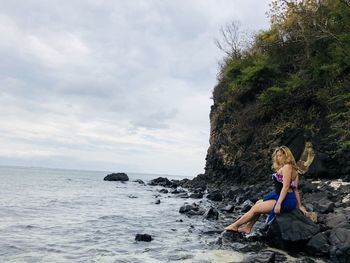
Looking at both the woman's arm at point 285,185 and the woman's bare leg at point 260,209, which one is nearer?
the woman's arm at point 285,185

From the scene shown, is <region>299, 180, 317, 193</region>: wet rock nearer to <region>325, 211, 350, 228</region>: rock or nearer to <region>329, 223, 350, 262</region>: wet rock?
<region>325, 211, 350, 228</region>: rock

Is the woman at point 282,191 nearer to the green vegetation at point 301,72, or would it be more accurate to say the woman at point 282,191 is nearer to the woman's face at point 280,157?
the woman's face at point 280,157

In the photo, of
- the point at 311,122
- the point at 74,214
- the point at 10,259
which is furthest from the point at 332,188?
the point at 10,259

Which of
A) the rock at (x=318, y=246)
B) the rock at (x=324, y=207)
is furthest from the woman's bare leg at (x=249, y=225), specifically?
the rock at (x=324, y=207)

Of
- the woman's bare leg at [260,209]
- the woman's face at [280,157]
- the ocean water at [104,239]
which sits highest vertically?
the woman's face at [280,157]

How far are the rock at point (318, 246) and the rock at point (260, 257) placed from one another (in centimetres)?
123

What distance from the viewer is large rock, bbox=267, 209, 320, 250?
31.8 feet

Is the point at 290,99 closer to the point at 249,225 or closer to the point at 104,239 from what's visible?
the point at 249,225

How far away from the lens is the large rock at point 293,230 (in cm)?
969

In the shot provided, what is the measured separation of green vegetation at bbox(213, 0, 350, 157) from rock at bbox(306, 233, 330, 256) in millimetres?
10692

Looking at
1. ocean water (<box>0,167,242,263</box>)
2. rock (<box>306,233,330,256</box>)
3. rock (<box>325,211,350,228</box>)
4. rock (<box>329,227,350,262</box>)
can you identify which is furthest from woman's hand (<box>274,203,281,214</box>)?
rock (<box>325,211,350,228</box>)

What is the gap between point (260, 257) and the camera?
8.78 meters

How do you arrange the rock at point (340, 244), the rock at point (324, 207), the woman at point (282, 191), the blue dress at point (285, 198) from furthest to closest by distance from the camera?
1. the rock at point (324, 207)
2. the blue dress at point (285, 198)
3. the woman at point (282, 191)
4. the rock at point (340, 244)

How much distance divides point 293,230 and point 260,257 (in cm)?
148
